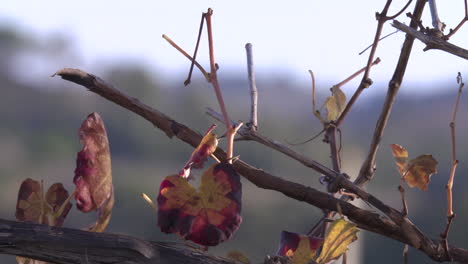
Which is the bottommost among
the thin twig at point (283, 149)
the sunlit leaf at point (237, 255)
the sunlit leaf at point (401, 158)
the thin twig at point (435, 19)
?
the sunlit leaf at point (237, 255)

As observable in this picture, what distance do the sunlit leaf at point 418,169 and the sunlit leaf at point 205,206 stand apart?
6.4 inches

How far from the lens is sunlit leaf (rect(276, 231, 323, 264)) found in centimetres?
45

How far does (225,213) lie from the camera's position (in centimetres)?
44

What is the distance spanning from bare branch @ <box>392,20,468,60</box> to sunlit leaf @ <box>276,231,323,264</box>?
15 cm

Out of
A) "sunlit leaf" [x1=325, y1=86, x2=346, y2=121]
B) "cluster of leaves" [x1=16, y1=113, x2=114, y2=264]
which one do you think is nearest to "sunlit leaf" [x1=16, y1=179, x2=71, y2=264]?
"cluster of leaves" [x1=16, y1=113, x2=114, y2=264]

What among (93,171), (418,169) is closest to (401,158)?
(418,169)

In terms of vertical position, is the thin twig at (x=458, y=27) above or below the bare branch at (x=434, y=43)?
above

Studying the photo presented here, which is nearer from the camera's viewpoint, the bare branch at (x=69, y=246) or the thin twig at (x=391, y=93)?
the bare branch at (x=69, y=246)

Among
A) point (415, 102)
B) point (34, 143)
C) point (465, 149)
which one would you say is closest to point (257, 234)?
point (465, 149)

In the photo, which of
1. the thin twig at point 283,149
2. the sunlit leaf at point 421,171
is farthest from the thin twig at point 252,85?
the sunlit leaf at point 421,171

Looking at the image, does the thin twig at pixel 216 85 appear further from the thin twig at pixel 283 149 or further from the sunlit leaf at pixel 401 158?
the sunlit leaf at pixel 401 158

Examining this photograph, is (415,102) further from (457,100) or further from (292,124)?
(457,100)

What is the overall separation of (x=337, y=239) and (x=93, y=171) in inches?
5.9

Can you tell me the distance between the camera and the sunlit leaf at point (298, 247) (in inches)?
17.8
